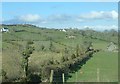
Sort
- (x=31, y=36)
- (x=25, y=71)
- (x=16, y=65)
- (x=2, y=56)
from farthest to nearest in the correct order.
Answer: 1. (x=31, y=36)
2. (x=2, y=56)
3. (x=16, y=65)
4. (x=25, y=71)

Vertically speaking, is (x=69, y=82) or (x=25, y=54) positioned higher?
(x=25, y=54)

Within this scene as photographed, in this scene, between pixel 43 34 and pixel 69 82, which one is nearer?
pixel 69 82

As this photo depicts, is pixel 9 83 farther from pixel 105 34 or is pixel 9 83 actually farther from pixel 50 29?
pixel 105 34

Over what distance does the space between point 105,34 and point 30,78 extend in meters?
55.6

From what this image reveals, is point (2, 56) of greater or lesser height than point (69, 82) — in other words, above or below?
above

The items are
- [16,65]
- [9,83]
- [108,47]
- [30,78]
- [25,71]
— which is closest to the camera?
[9,83]

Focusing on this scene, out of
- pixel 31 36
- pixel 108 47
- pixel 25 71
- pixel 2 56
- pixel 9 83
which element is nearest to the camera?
pixel 9 83

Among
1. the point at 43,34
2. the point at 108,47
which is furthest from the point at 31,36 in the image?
the point at 108,47

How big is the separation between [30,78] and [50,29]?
50688 mm

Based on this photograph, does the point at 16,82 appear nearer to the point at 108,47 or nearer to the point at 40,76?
the point at 40,76

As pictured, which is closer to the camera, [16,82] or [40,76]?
[16,82]

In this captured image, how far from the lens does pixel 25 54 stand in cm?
1680

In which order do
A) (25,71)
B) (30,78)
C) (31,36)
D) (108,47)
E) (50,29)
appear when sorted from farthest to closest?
(50,29)
(108,47)
(31,36)
(25,71)
(30,78)

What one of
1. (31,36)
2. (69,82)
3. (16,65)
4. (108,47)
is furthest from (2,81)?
(108,47)
